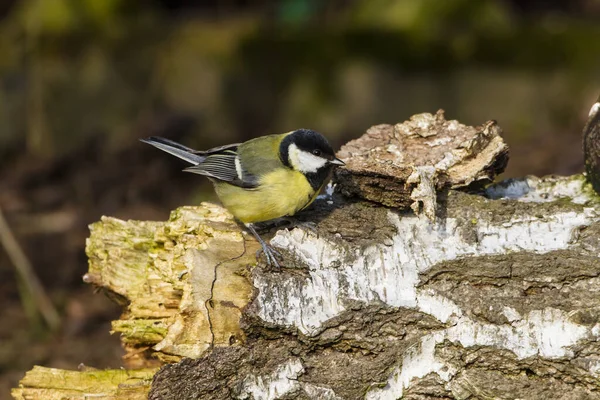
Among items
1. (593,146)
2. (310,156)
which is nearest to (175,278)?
(310,156)

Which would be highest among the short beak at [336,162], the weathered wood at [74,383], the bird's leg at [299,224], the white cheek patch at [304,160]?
the white cheek patch at [304,160]

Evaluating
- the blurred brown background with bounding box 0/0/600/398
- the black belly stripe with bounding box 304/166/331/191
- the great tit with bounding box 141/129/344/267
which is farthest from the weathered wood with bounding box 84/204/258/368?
the blurred brown background with bounding box 0/0/600/398

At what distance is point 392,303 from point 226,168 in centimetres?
114

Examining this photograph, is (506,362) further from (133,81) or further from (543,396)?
(133,81)

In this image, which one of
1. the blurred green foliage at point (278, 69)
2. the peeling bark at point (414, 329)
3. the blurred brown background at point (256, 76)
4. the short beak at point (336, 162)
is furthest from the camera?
the blurred green foliage at point (278, 69)

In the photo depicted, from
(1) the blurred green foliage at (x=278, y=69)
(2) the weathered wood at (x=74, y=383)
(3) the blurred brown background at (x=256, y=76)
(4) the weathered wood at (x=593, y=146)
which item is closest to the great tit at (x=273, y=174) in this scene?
(2) the weathered wood at (x=74, y=383)

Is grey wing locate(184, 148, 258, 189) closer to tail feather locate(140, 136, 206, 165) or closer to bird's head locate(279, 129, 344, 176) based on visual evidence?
tail feather locate(140, 136, 206, 165)

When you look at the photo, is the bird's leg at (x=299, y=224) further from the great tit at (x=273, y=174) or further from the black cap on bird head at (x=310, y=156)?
the black cap on bird head at (x=310, y=156)

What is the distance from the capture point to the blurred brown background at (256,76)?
682 centimetres

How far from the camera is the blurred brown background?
682 cm

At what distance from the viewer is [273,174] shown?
319 centimetres

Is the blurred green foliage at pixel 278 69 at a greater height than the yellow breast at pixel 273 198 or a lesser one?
greater

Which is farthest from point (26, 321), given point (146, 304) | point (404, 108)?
point (404, 108)

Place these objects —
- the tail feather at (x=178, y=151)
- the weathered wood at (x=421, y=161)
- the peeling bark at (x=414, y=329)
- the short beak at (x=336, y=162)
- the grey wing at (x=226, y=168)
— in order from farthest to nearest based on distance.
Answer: the tail feather at (x=178, y=151) → the grey wing at (x=226, y=168) → the short beak at (x=336, y=162) → the weathered wood at (x=421, y=161) → the peeling bark at (x=414, y=329)
